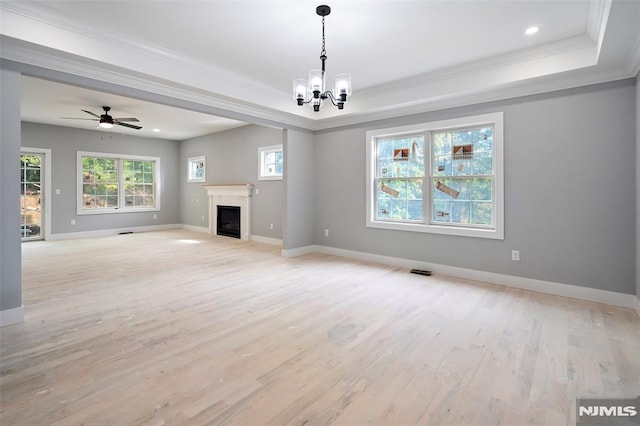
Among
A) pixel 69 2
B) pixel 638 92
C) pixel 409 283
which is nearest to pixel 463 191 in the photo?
pixel 409 283

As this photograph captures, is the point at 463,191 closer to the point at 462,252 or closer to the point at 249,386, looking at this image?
the point at 462,252

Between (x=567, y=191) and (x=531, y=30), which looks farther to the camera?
(x=567, y=191)

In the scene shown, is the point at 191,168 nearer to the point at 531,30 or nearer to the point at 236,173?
the point at 236,173

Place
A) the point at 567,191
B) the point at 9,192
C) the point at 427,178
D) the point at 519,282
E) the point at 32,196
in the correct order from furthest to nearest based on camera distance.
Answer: the point at 32,196 → the point at 427,178 → the point at 519,282 → the point at 567,191 → the point at 9,192

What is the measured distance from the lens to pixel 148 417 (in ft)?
5.41

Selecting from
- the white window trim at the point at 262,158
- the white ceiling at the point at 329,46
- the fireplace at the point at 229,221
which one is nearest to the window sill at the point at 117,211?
the fireplace at the point at 229,221

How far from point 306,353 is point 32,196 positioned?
8533 millimetres

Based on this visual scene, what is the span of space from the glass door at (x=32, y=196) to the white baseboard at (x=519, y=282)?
21.0 feet

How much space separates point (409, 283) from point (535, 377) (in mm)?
2083

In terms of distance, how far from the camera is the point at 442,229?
4535mm

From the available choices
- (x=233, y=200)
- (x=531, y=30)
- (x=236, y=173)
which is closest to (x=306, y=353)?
(x=531, y=30)

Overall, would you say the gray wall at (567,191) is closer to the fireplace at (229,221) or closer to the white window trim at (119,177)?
the fireplace at (229,221)

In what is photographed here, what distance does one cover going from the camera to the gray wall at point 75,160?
748 cm

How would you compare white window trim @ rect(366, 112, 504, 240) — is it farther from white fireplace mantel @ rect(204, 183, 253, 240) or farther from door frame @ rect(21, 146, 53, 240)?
door frame @ rect(21, 146, 53, 240)
